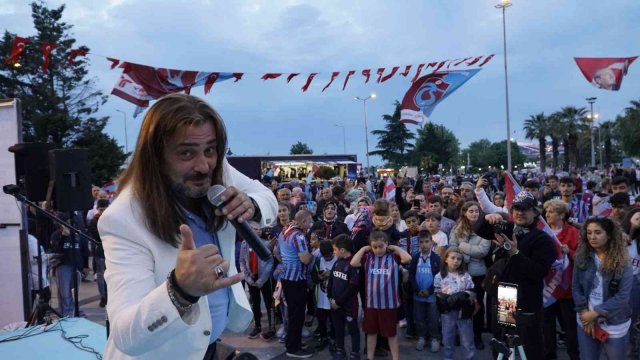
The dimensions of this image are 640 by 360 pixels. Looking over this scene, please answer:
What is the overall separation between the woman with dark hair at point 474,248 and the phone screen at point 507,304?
129cm

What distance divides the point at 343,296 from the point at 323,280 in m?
0.59

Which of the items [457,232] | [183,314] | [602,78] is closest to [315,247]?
[457,232]

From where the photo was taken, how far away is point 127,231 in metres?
1.30

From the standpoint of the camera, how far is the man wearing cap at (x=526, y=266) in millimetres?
4418

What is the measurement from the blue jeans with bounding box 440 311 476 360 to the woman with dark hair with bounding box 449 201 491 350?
0.60m

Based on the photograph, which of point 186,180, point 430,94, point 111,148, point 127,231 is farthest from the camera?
point 111,148

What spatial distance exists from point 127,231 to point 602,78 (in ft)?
42.8

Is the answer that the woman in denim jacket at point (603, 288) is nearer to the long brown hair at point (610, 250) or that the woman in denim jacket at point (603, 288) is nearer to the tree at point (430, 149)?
the long brown hair at point (610, 250)

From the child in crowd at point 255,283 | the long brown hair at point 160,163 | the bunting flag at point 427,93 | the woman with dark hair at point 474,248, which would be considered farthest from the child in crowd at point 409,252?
the bunting flag at point 427,93

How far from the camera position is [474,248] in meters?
5.82

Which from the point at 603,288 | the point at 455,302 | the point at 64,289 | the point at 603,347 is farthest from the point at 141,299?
the point at 64,289

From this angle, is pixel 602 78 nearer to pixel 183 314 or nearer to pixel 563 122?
pixel 183 314

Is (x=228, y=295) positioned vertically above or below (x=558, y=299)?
above

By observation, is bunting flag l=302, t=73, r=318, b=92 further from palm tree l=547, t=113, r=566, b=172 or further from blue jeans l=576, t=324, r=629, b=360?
palm tree l=547, t=113, r=566, b=172
